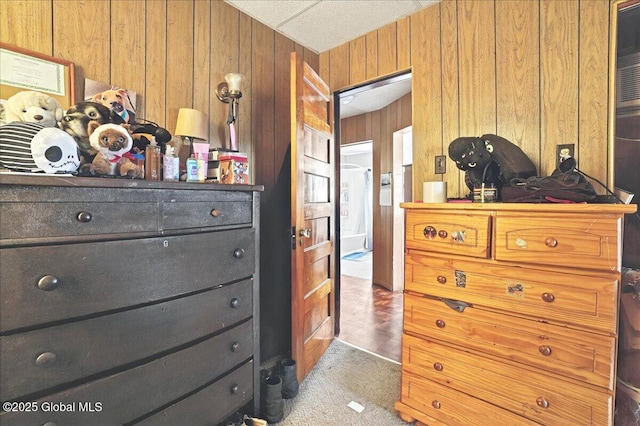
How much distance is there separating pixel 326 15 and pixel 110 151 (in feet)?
5.88

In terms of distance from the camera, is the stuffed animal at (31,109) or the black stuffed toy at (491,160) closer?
the stuffed animal at (31,109)

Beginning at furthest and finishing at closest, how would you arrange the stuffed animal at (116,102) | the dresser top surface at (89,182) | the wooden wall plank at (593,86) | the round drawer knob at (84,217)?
the wooden wall plank at (593,86)
the stuffed animal at (116,102)
the round drawer knob at (84,217)
the dresser top surface at (89,182)

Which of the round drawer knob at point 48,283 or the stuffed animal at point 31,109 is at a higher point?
the stuffed animal at point 31,109

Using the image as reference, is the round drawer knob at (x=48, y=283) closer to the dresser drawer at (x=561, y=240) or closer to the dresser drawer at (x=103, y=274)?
the dresser drawer at (x=103, y=274)

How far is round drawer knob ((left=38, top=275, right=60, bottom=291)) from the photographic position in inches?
31.5

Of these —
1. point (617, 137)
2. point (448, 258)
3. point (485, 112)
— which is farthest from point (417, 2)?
point (448, 258)

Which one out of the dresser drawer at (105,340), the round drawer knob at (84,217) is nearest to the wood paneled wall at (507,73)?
the dresser drawer at (105,340)

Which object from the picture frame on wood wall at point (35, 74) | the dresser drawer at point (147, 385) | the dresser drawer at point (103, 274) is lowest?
the dresser drawer at point (147, 385)

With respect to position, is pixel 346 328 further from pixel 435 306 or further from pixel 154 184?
pixel 154 184

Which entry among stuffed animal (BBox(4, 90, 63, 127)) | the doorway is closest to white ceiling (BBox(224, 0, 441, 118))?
the doorway

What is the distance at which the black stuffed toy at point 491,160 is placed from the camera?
148cm

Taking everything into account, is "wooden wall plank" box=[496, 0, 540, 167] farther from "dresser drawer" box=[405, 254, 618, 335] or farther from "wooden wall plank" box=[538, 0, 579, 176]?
"dresser drawer" box=[405, 254, 618, 335]

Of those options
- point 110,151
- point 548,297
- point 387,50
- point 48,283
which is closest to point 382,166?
point 387,50

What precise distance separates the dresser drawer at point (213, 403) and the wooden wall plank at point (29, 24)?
164 centimetres
